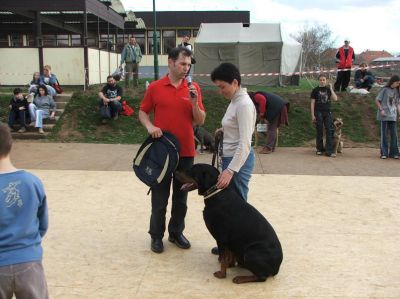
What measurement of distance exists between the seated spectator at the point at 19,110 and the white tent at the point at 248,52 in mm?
9487

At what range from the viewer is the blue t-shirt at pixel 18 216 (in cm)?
230

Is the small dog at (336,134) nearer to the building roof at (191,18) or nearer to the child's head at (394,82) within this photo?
the child's head at (394,82)

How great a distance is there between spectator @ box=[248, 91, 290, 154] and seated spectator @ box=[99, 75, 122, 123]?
393 centimetres

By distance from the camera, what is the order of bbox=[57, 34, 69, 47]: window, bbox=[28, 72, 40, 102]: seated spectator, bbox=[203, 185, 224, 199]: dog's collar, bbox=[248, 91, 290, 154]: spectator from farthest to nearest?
1. bbox=[57, 34, 69, 47]: window
2. bbox=[28, 72, 40, 102]: seated spectator
3. bbox=[248, 91, 290, 154]: spectator
4. bbox=[203, 185, 224, 199]: dog's collar

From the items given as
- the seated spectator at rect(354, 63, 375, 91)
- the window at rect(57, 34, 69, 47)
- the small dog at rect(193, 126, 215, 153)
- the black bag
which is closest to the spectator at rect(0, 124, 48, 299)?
the small dog at rect(193, 126, 215, 153)

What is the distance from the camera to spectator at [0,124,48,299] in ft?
7.57

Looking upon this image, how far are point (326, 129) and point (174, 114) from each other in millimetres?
6184

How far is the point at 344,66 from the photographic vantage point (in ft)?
48.7

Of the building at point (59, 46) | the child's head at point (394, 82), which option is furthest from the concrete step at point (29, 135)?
the child's head at point (394, 82)

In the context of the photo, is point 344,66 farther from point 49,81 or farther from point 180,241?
point 180,241

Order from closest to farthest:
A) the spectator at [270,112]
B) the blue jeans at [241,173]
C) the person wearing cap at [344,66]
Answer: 1. the blue jeans at [241,173]
2. the spectator at [270,112]
3. the person wearing cap at [344,66]

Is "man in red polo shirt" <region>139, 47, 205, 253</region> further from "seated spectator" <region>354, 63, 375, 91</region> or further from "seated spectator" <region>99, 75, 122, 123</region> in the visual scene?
"seated spectator" <region>354, 63, 375, 91</region>

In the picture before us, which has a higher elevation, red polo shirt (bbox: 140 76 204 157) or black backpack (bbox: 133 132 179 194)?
red polo shirt (bbox: 140 76 204 157)

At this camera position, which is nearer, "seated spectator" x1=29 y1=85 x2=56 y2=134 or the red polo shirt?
the red polo shirt
